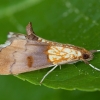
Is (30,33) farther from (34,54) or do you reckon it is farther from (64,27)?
(64,27)

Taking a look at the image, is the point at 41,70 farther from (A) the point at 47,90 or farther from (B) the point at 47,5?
(B) the point at 47,5

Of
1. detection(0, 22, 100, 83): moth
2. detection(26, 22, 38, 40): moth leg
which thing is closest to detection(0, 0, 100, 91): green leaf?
detection(0, 22, 100, 83): moth

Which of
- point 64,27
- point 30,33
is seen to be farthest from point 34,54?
point 64,27

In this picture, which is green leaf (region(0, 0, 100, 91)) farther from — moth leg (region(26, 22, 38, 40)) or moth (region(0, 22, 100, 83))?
moth leg (region(26, 22, 38, 40))

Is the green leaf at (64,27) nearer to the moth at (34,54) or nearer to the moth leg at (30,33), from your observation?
the moth at (34,54)

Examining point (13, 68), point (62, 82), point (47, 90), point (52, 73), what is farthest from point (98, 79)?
point (47, 90)

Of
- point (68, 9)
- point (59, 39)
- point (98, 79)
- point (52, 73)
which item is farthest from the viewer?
point (68, 9)
